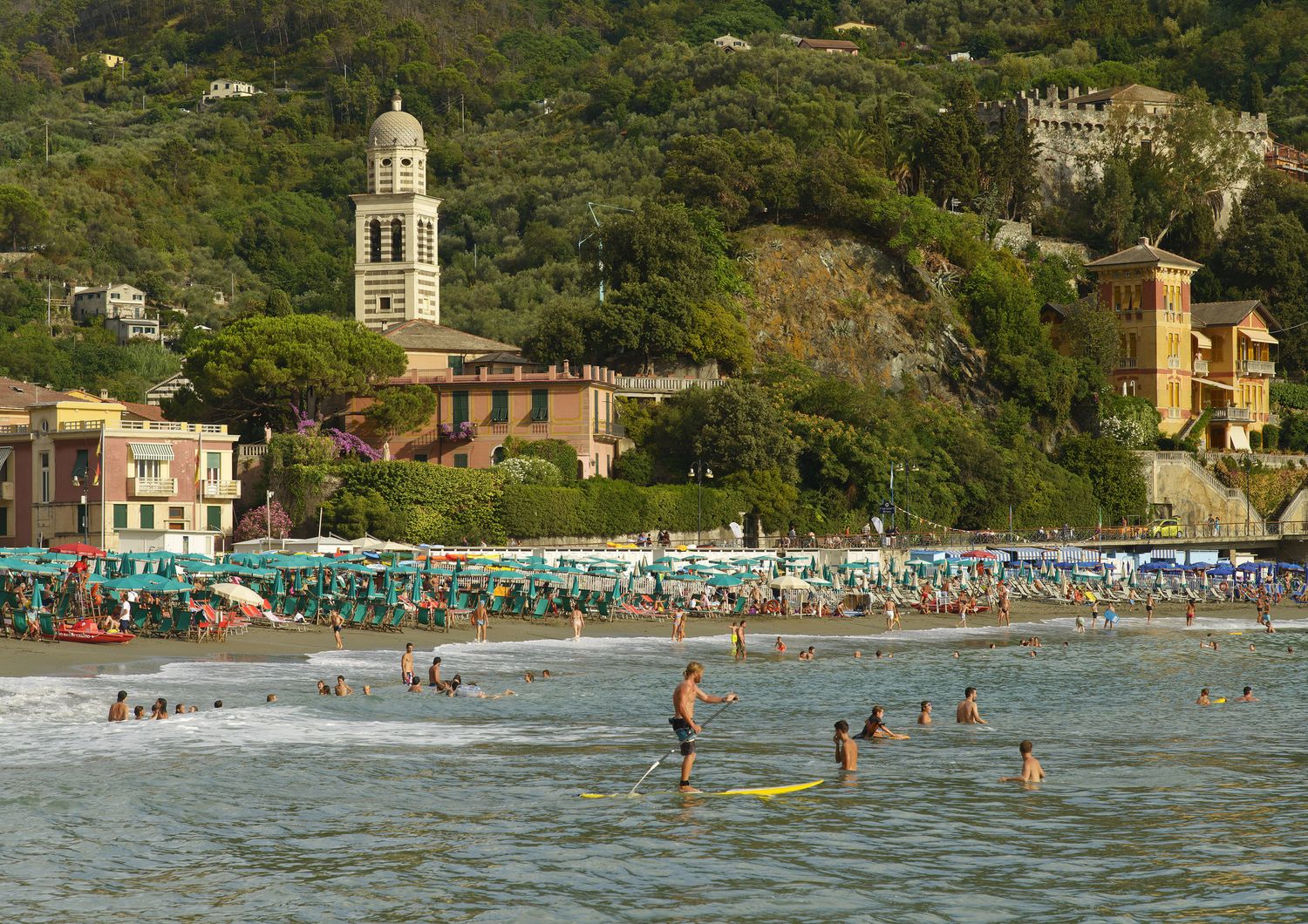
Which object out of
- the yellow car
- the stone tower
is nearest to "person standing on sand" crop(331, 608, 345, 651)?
the stone tower

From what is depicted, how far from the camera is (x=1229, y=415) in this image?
86.1 m

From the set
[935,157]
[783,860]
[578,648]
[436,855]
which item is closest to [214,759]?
[436,855]

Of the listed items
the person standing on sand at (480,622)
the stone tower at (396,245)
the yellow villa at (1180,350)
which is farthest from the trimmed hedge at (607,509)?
the yellow villa at (1180,350)

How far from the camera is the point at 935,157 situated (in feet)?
286

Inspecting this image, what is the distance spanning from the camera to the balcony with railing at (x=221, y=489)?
174 feet

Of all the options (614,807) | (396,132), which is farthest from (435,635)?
(396,132)

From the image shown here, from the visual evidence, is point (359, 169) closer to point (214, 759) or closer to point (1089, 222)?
point (1089, 222)

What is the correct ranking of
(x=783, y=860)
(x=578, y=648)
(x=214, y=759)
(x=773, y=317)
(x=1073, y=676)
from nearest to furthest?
1. (x=783, y=860)
2. (x=214, y=759)
3. (x=1073, y=676)
4. (x=578, y=648)
5. (x=773, y=317)

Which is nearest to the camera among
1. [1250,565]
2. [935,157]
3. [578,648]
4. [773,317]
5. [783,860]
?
[783,860]

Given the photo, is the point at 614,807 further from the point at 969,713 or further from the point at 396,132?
the point at 396,132

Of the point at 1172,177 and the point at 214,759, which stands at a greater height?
the point at 1172,177

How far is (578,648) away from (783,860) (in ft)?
74.0

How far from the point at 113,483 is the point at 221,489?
3674mm

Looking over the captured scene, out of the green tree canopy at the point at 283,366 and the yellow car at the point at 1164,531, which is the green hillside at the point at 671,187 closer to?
the yellow car at the point at 1164,531
